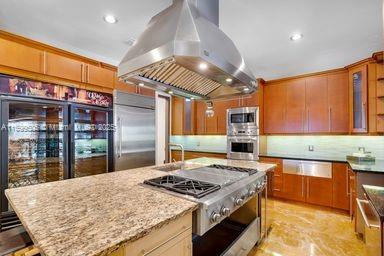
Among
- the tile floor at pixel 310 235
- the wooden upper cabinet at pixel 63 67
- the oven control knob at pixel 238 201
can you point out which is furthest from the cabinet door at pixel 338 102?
the wooden upper cabinet at pixel 63 67

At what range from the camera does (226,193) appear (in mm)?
1320

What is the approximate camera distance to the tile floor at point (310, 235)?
83.4 inches

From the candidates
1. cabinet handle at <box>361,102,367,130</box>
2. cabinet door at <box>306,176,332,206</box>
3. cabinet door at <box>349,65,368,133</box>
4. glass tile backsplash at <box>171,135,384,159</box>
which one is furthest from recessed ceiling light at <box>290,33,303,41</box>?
cabinet door at <box>306,176,332,206</box>

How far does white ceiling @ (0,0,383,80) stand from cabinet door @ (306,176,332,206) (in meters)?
2.00

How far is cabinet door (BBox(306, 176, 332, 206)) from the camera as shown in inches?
126

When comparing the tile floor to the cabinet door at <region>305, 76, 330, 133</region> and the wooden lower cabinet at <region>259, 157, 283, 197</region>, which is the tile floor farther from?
the cabinet door at <region>305, 76, 330, 133</region>

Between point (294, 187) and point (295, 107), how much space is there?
1.50 meters

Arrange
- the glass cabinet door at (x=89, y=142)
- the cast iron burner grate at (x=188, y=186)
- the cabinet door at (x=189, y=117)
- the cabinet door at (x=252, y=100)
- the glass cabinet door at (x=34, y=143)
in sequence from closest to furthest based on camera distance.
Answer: the cast iron burner grate at (x=188, y=186) → the glass cabinet door at (x=34, y=143) → the glass cabinet door at (x=89, y=142) → the cabinet door at (x=252, y=100) → the cabinet door at (x=189, y=117)

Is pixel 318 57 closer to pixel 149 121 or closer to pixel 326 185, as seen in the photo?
pixel 326 185

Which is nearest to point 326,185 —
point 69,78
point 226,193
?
point 226,193

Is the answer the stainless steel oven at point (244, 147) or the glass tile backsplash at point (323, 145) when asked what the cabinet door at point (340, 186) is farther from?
the stainless steel oven at point (244, 147)

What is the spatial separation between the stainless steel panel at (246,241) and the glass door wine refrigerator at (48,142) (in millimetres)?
2128

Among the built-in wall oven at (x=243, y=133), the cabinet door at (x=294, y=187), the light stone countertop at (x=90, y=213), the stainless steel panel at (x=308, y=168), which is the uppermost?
the built-in wall oven at (x=243, y=133)

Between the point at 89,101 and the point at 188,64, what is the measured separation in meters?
2.05
